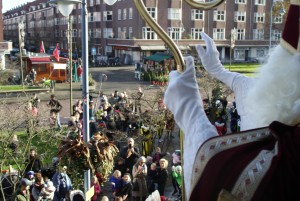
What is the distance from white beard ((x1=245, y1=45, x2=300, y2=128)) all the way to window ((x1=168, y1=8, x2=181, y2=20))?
135 ft

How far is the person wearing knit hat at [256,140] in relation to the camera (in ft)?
2.90

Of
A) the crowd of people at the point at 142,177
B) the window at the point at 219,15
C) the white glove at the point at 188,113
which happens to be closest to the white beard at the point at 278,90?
the white glove at the point at 188,113

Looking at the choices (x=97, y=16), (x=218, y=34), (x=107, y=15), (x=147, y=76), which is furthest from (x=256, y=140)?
(x=97, y=16)

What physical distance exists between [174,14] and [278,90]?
136 feet

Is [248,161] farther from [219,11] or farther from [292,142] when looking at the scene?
[219,11]

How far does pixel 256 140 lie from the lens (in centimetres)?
102

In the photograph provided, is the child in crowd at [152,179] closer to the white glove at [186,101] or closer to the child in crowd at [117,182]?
the child in crowd at [117,182]

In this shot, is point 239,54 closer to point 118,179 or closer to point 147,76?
point 147,76

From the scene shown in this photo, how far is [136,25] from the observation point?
41.1 meters

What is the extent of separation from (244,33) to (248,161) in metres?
47.4

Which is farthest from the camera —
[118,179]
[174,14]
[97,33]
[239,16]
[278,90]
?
[97,33]

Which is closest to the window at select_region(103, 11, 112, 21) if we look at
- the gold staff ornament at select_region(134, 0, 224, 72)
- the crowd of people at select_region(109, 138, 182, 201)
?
the crowd of people at select_region(109, 138, 182, 201)

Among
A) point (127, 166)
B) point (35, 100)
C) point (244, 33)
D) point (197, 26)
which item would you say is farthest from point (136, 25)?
point (127, 166)

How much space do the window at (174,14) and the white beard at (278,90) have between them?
41105 mm
